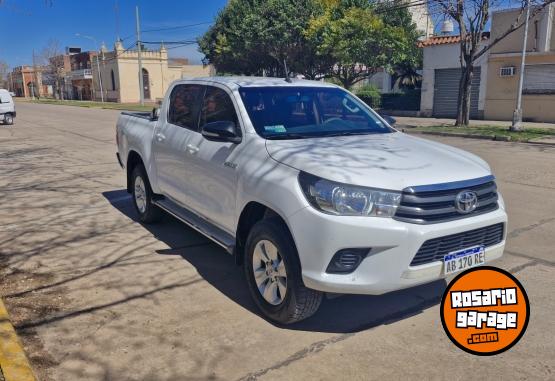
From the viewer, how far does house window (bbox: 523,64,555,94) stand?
2281cm

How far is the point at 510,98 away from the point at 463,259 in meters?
23.5

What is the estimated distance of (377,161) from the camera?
144 inches

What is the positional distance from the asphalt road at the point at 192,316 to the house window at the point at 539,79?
18.6 m

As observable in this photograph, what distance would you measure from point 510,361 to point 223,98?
10.5 ft

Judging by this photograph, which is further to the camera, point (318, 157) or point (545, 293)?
point (545, 293)

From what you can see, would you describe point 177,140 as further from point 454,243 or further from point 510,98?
point 510,98

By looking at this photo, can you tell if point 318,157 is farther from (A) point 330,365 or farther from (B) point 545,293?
(B) point 545,293

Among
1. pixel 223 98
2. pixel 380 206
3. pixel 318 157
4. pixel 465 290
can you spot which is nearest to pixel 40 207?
pixel 223 98

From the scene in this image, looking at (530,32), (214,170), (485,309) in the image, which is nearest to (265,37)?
(530,32)

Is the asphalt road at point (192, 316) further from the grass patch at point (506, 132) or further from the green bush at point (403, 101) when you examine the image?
the green bush at point (403, 101)

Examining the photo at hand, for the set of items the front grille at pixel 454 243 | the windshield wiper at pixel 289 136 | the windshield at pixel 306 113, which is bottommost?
the front grille at pixel 454 243

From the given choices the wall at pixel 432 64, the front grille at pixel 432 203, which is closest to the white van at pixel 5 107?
the wall at pixel 432 64

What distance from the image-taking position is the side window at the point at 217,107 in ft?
15.3

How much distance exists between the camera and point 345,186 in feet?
11.0
